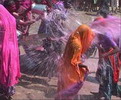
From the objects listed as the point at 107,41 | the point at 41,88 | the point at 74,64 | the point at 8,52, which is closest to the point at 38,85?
the point at 41,88

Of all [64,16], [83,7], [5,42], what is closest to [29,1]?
[64,16]

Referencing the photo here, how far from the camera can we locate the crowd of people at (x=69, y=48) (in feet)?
15.4

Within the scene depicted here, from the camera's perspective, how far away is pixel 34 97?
5.94 metres

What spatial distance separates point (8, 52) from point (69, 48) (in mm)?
1139

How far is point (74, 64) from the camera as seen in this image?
15.2ft

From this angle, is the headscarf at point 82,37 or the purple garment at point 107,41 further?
the purple garment at point 107,41

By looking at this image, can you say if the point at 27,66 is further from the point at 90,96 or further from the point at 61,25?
the point at 90,96

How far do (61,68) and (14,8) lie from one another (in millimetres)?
1887

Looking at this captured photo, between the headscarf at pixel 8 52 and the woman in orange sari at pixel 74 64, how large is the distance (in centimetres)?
94

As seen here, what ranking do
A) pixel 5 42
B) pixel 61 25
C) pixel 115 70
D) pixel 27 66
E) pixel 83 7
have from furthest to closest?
pixel 83 7, pixel 27 66, pixel 61 25, pixel 115 70, pixel 5 42

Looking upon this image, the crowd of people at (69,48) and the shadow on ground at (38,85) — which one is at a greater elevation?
the crowd of people at (69,48)

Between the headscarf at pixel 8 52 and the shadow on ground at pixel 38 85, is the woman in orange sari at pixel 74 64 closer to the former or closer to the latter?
the headscarf at pixel 8 52

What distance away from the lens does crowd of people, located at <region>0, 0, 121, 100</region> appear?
4.70 metres

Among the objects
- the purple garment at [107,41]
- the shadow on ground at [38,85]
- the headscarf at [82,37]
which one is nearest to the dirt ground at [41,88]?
the shadow on ground at [38,85]
